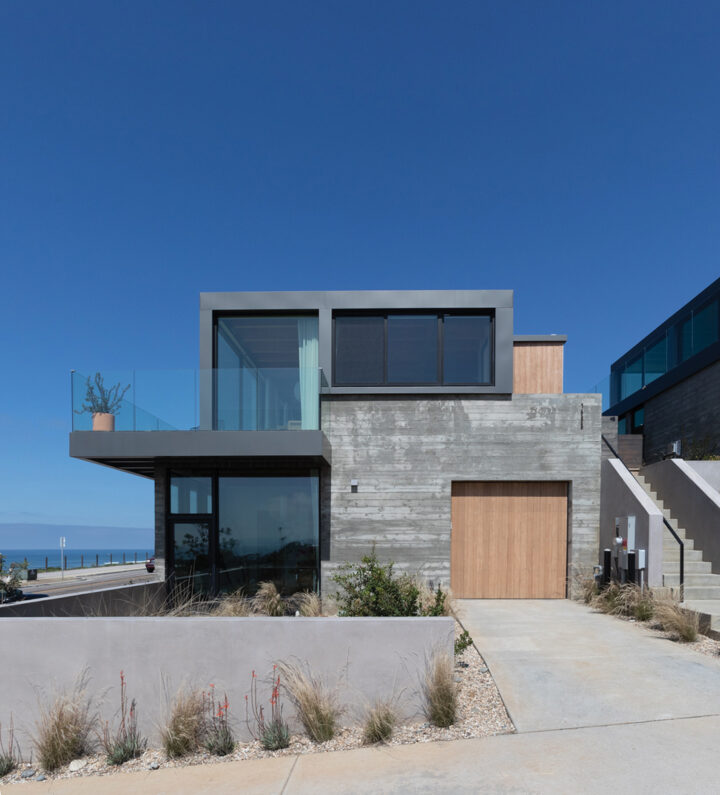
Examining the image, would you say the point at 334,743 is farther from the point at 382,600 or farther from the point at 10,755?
the point at 10,755

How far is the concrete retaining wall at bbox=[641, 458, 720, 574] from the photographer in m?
8.92

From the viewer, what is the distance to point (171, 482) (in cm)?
1013

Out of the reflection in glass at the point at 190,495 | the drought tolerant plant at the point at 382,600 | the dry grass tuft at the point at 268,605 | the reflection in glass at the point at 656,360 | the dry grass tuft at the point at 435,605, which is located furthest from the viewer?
the reflection in glass at the point at 656,360

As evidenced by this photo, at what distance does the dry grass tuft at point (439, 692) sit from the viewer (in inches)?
177

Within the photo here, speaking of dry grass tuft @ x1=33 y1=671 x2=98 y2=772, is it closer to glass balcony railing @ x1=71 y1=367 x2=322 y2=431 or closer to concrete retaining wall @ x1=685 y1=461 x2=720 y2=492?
glass balcony railing @ x1=71 y1=367 x2=322 y2=431

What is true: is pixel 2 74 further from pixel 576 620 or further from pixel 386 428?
pixel 576 620

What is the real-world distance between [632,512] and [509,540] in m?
2.34

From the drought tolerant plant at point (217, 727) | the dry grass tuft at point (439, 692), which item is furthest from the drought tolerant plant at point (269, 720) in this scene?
the dry grass tuft at point (439, 692)

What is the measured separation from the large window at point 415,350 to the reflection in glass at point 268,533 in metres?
2.48

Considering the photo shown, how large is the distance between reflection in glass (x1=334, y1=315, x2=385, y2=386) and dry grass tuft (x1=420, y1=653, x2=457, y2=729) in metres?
6.34

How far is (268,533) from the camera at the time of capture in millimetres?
9984

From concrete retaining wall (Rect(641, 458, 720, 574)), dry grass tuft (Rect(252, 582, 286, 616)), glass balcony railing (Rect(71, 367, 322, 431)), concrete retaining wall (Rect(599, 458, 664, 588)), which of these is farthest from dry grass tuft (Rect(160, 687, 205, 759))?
concrete retaining wall (Rect(641, 458, 720, 574))

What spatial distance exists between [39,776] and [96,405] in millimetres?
6004

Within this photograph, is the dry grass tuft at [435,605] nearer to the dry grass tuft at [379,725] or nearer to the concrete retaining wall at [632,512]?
the dry grass tuft at [379,725]
